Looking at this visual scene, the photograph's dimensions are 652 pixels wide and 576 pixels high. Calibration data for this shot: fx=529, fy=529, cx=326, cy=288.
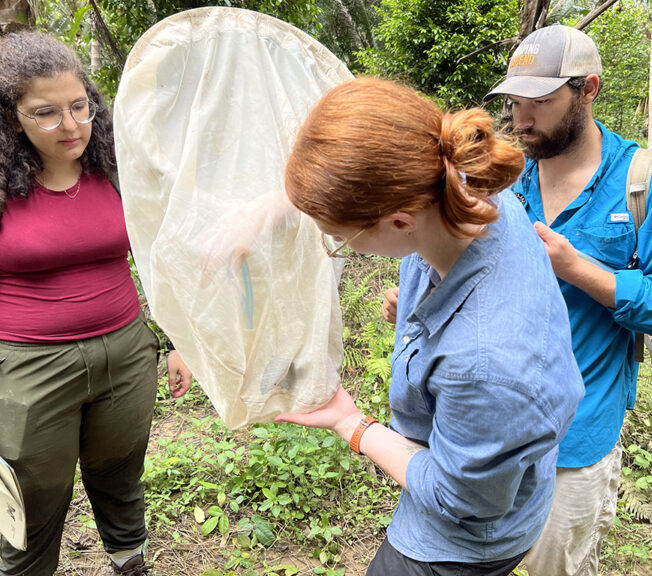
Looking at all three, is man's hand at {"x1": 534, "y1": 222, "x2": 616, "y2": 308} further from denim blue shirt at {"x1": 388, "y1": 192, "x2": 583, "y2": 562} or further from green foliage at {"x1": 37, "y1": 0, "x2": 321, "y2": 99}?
green foliage at {"x1": 37, "y1": 0, "x2": 321, "y2": 99}

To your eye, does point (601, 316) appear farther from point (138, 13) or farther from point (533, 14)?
point (138, 13)

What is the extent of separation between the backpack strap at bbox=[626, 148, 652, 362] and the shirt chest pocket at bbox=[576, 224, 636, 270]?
0.13ft

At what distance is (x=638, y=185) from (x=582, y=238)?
21cm

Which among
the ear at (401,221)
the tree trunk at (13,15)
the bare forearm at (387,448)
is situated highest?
the tree trunk at (13,15)

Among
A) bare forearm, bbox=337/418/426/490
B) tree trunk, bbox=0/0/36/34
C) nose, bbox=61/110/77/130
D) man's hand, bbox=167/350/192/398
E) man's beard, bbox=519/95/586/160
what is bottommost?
man's hand, bbox=167/350/192/398

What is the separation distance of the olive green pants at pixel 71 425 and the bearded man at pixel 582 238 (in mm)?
1502

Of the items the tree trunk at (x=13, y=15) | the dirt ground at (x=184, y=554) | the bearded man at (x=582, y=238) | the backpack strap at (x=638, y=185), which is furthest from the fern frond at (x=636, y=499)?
the tree trunk at (x=13, y=15)

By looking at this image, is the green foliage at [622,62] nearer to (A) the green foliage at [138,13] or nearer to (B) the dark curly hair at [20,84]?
(A) the green foliage at [138,13]

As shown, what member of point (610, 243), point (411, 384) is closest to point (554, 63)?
point (610, 243)

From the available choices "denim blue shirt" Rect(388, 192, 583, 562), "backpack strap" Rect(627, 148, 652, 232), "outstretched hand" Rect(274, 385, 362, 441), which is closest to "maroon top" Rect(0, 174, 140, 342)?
"outstretched hand" Rect(274, 385, 362, 441)

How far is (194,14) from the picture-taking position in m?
1.13

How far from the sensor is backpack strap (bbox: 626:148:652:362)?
154 cm

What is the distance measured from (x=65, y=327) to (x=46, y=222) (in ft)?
1.15

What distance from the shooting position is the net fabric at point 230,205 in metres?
1.12
